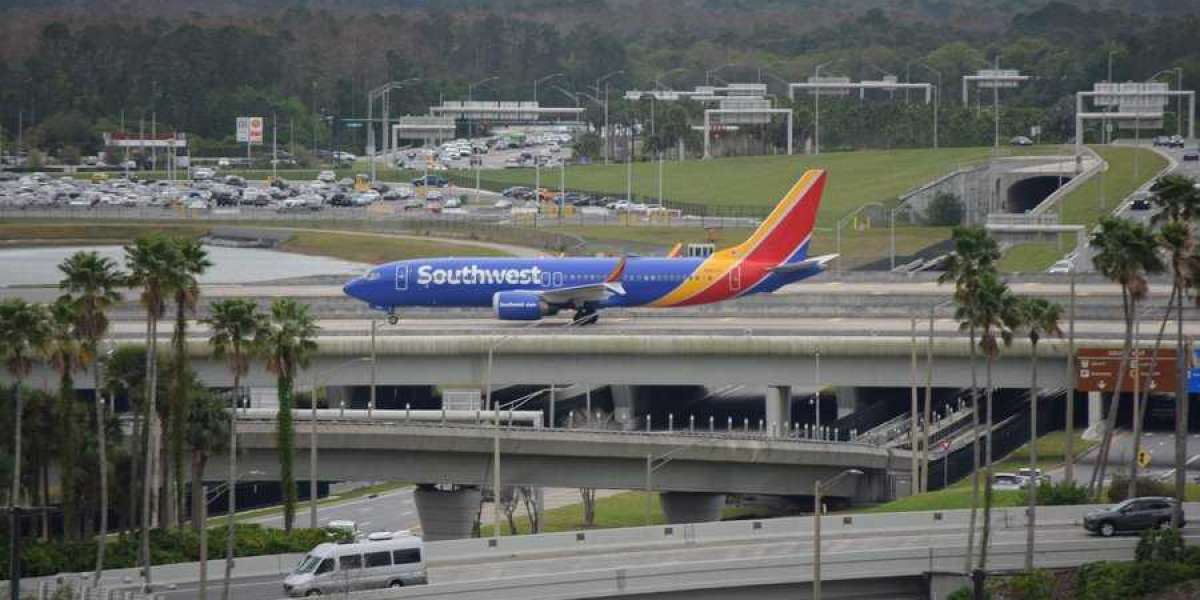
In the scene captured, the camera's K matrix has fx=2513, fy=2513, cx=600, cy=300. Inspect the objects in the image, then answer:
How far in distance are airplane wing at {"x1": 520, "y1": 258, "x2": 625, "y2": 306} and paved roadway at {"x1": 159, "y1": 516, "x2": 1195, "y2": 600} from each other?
143 ft

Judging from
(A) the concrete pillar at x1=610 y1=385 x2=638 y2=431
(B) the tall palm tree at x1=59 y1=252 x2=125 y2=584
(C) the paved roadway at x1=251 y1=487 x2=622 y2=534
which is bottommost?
(C) the paved roadway at x1=251 y1=487 x2=622 y2=534

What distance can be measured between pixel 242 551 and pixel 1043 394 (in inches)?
1879

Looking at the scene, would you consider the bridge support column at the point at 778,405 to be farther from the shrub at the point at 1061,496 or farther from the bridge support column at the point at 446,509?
the shrub at the point at 1061,496

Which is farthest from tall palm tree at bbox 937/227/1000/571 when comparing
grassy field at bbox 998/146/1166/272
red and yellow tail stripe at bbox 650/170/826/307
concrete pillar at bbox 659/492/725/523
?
grassy field at bbox 998/146/1166/272

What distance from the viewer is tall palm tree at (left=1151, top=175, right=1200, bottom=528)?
77.6 meters

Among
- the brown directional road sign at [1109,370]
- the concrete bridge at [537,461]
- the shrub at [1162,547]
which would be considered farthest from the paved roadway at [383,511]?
the shrub at [1162,547]

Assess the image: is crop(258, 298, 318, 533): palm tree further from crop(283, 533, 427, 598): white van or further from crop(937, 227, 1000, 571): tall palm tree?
crop(937, 227, 1000, 571): tall palm tree

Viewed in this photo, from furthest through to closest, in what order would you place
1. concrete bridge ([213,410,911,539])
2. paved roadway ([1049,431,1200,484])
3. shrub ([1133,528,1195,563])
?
paved roadway ([1049,431,1200,484]) < concrete bridge ([213,410,911,539]) < shrub ([1133,528,1195,563])

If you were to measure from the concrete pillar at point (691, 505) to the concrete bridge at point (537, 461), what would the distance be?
1.5 inches

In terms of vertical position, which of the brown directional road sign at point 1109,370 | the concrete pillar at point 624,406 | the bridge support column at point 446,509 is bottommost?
the bridge support column at point 446,509

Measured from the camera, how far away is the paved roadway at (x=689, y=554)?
225 ft

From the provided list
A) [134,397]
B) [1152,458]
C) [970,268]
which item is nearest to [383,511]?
[134,397]

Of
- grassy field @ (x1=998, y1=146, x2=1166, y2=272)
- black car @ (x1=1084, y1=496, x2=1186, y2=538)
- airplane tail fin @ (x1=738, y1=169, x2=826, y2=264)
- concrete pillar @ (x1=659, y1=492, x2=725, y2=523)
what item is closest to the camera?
black car @ (x1=1084, y1=496, x2=1186, y2=538)

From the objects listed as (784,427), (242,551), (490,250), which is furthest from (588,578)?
(490,250)
